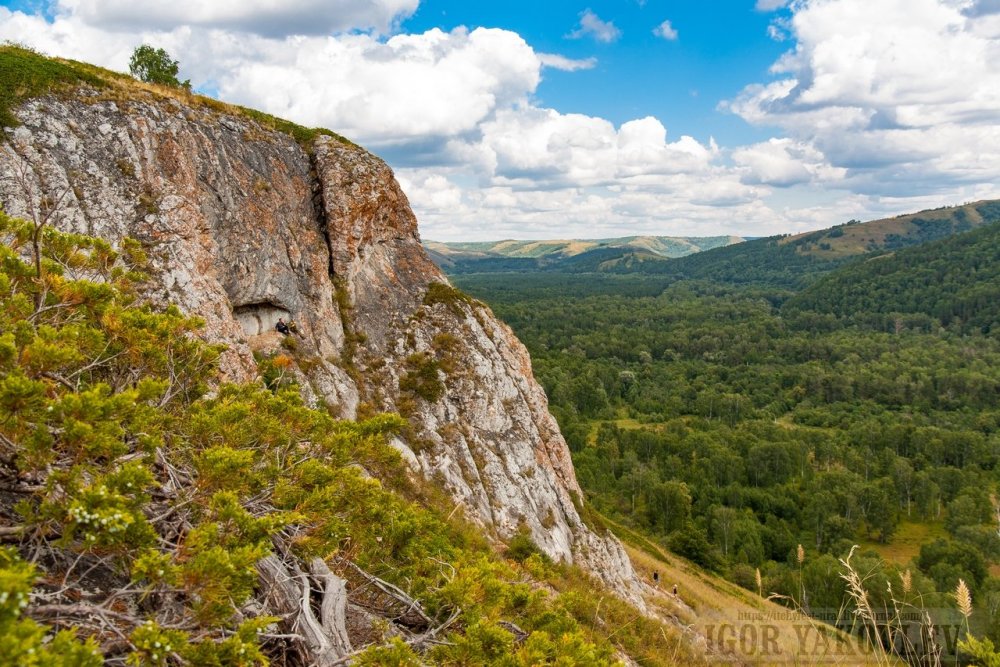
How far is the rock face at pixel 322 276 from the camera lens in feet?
52.4

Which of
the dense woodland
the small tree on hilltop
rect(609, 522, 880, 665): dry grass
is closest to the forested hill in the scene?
the dense woodland

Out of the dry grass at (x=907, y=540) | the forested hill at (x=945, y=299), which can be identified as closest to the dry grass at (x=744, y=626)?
the dry grass at (x=907, y=540)

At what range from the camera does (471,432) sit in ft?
71.8

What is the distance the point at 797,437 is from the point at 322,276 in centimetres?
8914

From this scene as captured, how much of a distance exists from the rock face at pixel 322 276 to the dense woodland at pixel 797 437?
11191 millimetres

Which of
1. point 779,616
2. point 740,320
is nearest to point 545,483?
point 779,616

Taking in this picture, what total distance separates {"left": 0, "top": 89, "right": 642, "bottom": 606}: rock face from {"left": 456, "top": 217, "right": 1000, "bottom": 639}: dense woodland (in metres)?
11.2

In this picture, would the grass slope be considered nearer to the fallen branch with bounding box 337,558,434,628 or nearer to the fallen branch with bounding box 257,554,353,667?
the fallen branch with bounding box 257,554,353,667

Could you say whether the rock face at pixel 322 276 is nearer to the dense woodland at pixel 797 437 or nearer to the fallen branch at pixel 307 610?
the fallen branch at pixel 307 610

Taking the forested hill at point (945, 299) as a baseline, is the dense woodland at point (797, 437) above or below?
below

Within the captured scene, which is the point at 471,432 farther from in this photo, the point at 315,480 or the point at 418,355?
the point at 315,480

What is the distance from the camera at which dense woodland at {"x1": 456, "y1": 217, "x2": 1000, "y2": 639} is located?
55562 mm

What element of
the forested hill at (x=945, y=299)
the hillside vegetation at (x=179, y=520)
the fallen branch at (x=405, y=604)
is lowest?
the forested hill at (x=945, y=299)

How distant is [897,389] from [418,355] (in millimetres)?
124502
